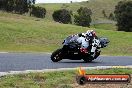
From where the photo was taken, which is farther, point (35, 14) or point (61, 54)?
point (35, 14)

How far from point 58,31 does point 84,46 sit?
141 feet

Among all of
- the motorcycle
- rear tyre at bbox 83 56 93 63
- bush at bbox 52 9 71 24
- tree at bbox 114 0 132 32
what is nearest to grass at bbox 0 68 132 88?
the motorcycle

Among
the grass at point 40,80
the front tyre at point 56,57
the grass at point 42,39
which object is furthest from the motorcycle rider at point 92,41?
the grass at point 42,39

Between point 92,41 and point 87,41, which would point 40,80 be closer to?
point 87,41

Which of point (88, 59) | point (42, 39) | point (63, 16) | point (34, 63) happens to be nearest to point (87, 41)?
point (88, 59)

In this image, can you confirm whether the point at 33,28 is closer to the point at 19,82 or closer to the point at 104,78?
the point at 19,82

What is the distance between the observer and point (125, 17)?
3971 inches

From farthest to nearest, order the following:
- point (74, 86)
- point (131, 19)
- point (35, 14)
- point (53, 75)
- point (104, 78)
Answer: point (35, 14) < point (131, 19) < point (53, 75) < point (74, 86) < point (104, 78)

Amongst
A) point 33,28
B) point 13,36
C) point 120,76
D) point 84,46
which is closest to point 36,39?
point 13,36

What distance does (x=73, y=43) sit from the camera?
65.2 ft

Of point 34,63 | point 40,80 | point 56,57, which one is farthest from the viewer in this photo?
point 56,57

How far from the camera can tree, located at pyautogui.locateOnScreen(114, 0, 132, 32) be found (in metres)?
98.8

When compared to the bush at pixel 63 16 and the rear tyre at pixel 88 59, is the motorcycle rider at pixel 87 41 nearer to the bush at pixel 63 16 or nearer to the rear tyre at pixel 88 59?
the rear tyre at pixel 88 59

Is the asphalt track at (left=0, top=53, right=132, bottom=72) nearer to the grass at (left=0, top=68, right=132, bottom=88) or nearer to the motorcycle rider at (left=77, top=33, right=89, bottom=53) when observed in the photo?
the motorcycle rider at (left=77, top=33, right=89, bottom=53)
